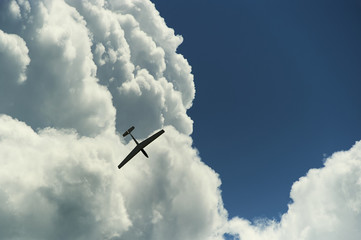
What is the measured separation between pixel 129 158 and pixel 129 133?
638cm

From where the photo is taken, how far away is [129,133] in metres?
56.7

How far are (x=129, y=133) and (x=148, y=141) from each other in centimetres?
592

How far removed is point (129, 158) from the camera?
56.7 metres

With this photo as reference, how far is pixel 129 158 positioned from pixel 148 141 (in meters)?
7.22

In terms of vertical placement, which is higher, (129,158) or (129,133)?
(129,133)

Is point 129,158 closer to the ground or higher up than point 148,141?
closer to the ground

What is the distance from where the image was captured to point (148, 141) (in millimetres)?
54500
